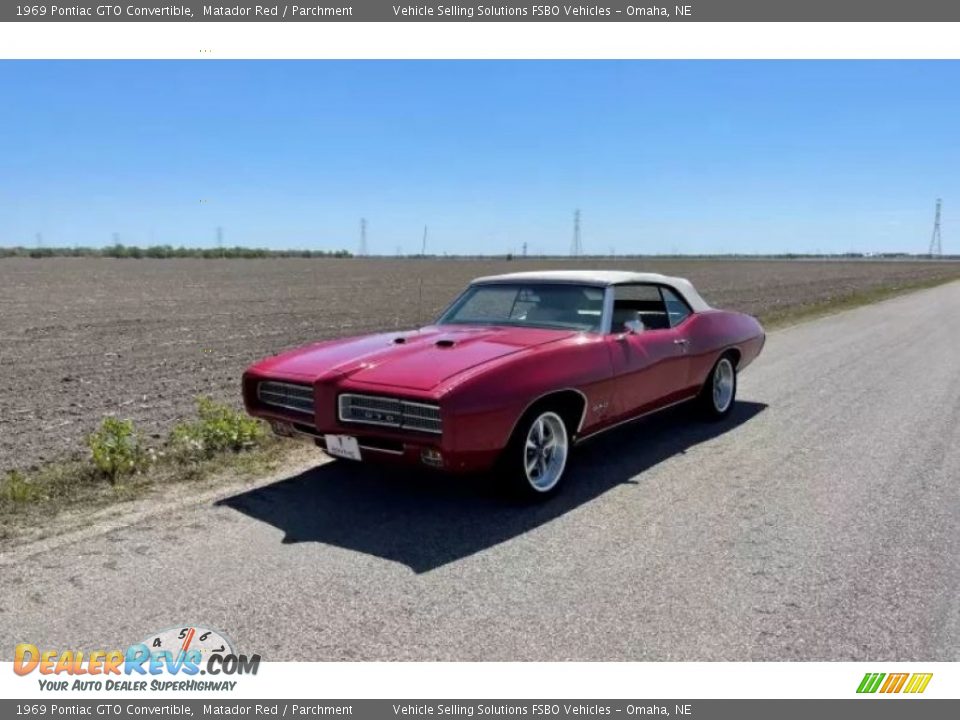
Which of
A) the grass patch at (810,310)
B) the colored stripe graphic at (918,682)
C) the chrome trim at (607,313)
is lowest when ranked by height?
the colored stripe graphic at (918,682)

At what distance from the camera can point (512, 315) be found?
18.2 feet

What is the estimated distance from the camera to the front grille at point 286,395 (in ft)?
14.7

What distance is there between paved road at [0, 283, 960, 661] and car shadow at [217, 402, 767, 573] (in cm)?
2

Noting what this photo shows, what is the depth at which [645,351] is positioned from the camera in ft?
17.7

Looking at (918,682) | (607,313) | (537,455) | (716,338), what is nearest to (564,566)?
(537,455)

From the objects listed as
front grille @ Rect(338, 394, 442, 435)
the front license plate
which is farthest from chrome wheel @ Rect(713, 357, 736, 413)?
the front license plate

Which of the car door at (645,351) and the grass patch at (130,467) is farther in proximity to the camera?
the car door at (645,351)

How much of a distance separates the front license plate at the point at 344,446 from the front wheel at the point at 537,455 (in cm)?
84

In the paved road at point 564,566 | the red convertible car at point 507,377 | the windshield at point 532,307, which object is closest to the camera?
the paved road at point 564,566

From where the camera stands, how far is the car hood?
417 cm

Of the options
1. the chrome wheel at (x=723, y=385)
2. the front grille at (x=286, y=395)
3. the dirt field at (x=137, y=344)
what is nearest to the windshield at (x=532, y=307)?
the front grille at (x=286, y=395)

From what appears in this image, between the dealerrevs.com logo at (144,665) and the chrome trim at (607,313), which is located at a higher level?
the chrome trim at (607,313)

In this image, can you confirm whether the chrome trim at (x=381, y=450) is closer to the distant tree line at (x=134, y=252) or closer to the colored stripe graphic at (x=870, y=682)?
the colored stripe graphic at (x=870, y=682)
